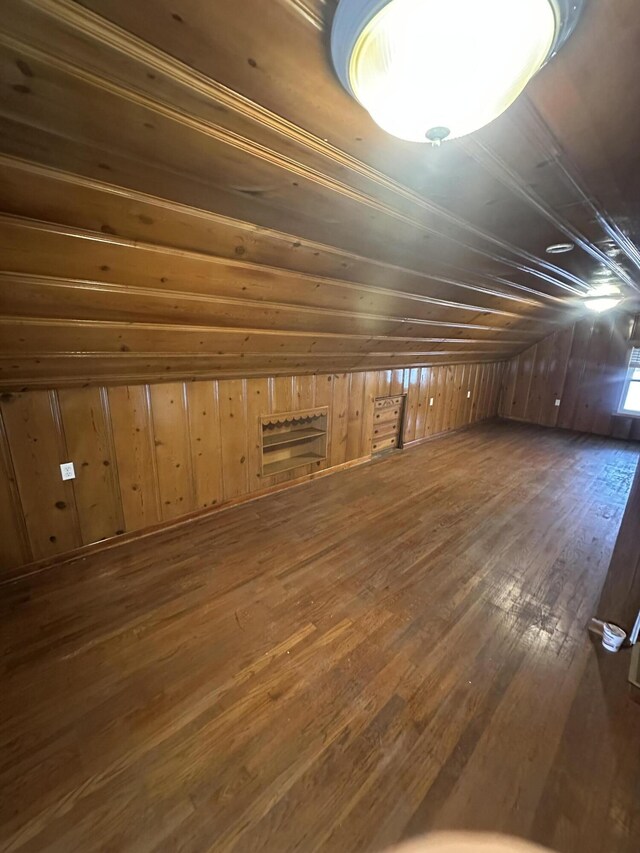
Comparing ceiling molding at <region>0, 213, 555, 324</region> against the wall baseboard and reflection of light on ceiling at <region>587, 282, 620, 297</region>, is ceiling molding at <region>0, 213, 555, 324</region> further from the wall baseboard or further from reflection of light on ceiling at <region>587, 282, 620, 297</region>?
the wall baseboard

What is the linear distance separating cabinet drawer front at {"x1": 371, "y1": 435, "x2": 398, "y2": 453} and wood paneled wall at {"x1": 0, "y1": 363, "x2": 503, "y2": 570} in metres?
0.82

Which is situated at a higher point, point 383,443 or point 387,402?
point 387,402

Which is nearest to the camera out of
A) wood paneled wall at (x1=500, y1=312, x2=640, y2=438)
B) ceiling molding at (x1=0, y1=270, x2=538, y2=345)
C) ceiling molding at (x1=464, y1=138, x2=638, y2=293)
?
ceiling molding at (x1=464, y1=138, x2=638, y2=293)

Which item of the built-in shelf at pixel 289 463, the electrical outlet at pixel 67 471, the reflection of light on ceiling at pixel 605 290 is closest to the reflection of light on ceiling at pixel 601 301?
the reflection of light on ceiling at pixel 605 290

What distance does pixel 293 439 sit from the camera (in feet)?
11.5

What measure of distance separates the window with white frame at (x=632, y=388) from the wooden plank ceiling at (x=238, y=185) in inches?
154

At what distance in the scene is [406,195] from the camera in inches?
53.1

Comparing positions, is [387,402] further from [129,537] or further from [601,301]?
[129,537]

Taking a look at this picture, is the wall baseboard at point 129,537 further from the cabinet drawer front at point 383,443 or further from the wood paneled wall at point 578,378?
the wood paneled wall at point 578,378

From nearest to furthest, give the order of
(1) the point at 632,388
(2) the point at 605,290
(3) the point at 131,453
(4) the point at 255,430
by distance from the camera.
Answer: (3) the point at 131,453
(4) the point at 255,430
(2) the point at 605,290
(1) the point at 632,388

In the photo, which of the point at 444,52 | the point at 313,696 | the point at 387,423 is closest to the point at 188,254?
the point at 444,52

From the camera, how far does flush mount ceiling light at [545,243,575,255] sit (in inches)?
77.9

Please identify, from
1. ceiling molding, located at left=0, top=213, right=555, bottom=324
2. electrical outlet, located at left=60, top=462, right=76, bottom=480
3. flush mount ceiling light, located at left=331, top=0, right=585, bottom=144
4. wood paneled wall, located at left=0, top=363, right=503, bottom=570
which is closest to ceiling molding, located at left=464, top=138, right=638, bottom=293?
flush mount ceiling light, located at left=331, top=0, right=585, bottom=144

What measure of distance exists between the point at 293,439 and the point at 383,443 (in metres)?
1.54
